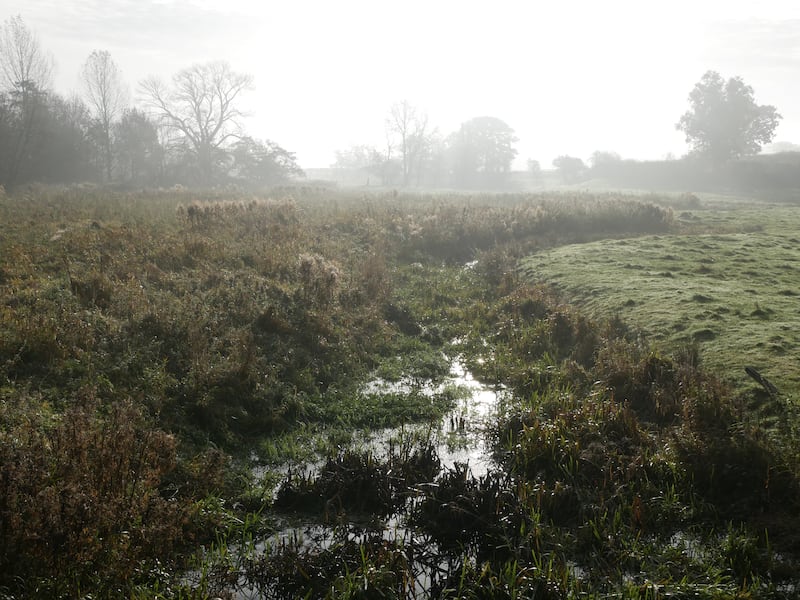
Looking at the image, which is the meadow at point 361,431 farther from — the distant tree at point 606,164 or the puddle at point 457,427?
the distant tree at point 606,164

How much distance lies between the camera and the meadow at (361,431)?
4.82 m

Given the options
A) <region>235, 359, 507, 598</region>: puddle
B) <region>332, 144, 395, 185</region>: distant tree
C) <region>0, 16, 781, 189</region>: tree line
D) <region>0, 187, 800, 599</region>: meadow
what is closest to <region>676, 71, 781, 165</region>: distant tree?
<region>0, 16, 781, 189</region>: tree line

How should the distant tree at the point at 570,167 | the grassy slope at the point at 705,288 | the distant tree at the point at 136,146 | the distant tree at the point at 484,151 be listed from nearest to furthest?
the grassy slope at the point at 705,288, the distant tree at the point at 136,146, the distant tree at the point at 484,151, the distant tree at the point at 570,167

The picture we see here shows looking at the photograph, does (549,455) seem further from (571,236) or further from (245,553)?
(571,236)

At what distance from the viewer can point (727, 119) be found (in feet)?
208

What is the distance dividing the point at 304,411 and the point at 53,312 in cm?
474

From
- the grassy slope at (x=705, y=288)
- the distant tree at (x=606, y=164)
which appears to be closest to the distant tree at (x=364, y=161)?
the distant tree at (x=606, y=164)

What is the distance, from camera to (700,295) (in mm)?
12297

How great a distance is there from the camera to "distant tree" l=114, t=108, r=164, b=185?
58.5 meters

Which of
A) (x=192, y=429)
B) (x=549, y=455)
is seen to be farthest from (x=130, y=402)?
(x=549, y=455)

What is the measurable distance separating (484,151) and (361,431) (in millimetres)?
77477

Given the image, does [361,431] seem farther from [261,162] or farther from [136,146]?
[136,146]

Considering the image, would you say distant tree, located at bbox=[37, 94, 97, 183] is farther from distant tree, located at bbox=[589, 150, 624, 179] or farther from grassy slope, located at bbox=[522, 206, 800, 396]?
distant tree, located at bbox=[589, 150, 624, 179]

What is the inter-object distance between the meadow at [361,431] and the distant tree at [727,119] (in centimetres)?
6035
